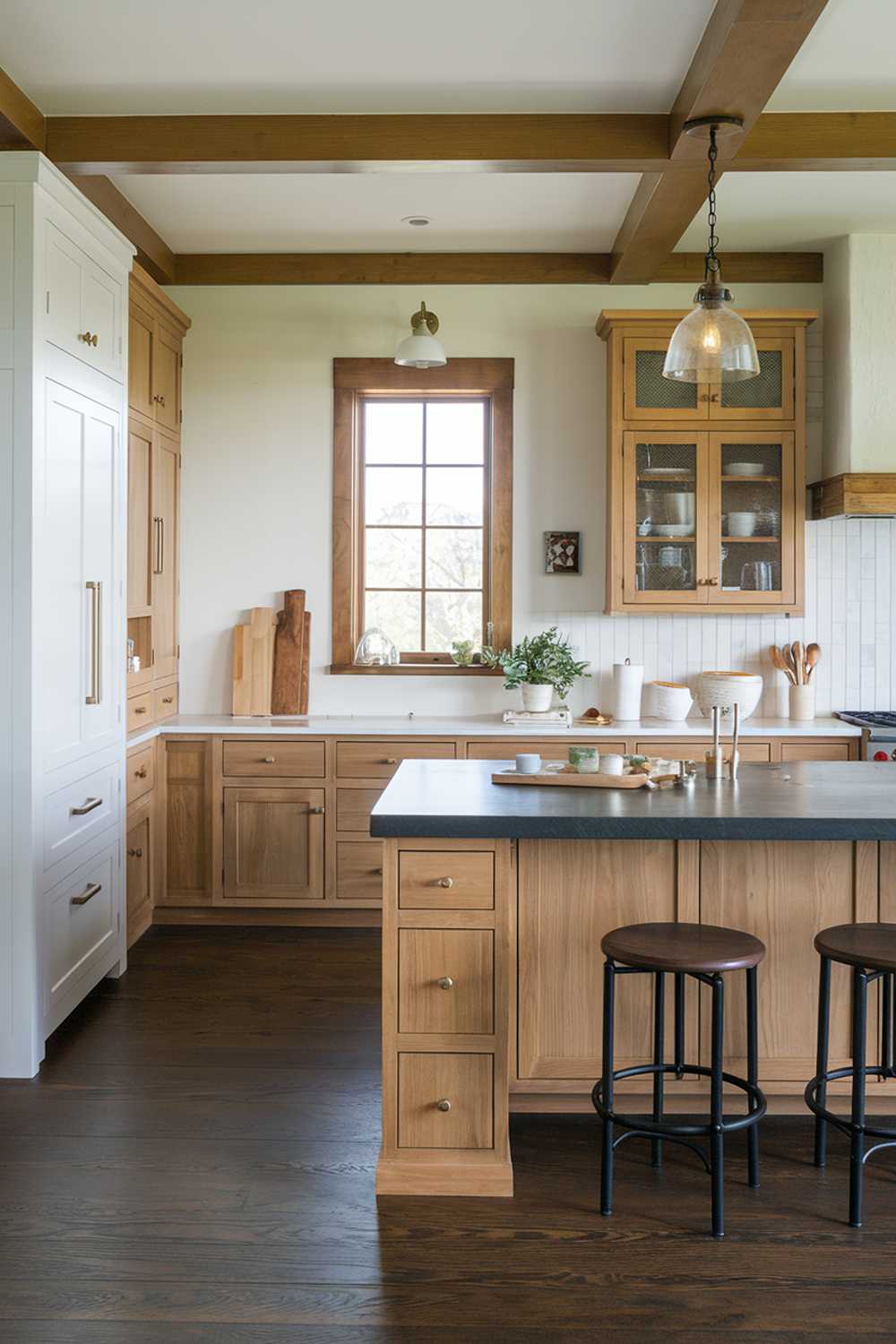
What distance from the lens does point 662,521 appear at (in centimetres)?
527

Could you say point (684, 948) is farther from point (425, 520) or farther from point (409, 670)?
point (425, 520)

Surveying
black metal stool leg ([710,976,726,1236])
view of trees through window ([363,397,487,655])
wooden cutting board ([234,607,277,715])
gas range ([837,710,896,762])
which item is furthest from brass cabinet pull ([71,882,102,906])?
gas range ([837,710,896,762])

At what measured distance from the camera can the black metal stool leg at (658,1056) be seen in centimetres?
296

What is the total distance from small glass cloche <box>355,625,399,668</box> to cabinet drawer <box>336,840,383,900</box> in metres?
0.95

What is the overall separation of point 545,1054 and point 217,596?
3.22 metres

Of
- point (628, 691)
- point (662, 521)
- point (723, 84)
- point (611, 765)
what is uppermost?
point (723, 84)

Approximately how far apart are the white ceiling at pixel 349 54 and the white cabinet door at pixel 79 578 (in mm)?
972

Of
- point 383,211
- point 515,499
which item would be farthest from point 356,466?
point 383,211

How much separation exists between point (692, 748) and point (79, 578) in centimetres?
264

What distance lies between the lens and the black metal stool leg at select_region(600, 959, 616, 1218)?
271cm

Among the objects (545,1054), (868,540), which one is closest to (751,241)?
(868,540)

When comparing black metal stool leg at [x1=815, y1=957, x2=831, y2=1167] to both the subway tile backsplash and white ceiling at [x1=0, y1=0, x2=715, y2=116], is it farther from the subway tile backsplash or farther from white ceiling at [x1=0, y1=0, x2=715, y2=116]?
the subway tile backsplash

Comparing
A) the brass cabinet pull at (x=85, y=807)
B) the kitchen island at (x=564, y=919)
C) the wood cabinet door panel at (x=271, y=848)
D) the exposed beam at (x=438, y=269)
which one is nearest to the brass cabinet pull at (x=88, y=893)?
the brass cabinet pull at (x=85, y=807)

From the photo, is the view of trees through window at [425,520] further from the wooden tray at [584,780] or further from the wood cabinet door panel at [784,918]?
the wood cabinet door panel at [784,918]
